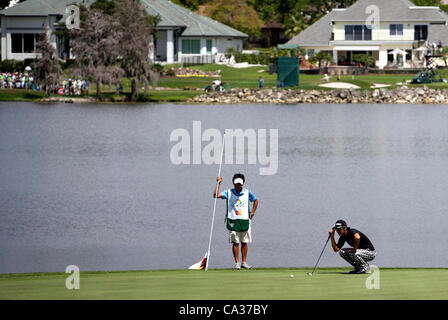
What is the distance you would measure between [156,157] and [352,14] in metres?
70.1

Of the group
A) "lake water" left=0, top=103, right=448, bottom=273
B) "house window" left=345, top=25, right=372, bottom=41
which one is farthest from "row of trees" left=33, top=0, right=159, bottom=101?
"house window" left=345, top=25, right=372, bottom=41

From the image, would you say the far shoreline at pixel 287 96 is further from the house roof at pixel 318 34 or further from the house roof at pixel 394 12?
the house roof at pixel 318 34

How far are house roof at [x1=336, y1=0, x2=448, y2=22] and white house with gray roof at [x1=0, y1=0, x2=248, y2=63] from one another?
46.5 feet

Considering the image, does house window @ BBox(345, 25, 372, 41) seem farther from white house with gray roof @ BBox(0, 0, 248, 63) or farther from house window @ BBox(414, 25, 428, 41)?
white house with gray roof @ BBox(0, 0, 248, 63)

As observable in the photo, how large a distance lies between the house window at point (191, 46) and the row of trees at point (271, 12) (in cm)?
2389

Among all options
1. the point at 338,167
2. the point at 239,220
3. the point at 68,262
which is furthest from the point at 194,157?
the point at 239,220

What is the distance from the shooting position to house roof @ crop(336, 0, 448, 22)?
12062 centimetres

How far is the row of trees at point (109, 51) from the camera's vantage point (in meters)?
90.6

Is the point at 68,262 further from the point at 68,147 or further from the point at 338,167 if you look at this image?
the point at 68,147

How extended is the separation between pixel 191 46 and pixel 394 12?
23.8 metres

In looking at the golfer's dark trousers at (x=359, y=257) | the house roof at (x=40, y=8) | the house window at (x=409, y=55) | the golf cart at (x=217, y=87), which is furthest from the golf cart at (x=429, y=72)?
the golfer's dark trousers at (x=359, y=257)

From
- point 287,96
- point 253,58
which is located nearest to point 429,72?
point 287,96

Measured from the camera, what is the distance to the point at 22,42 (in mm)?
114750

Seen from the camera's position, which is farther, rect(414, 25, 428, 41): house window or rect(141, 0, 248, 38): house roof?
rect(414, 25, 428, 41): house window
